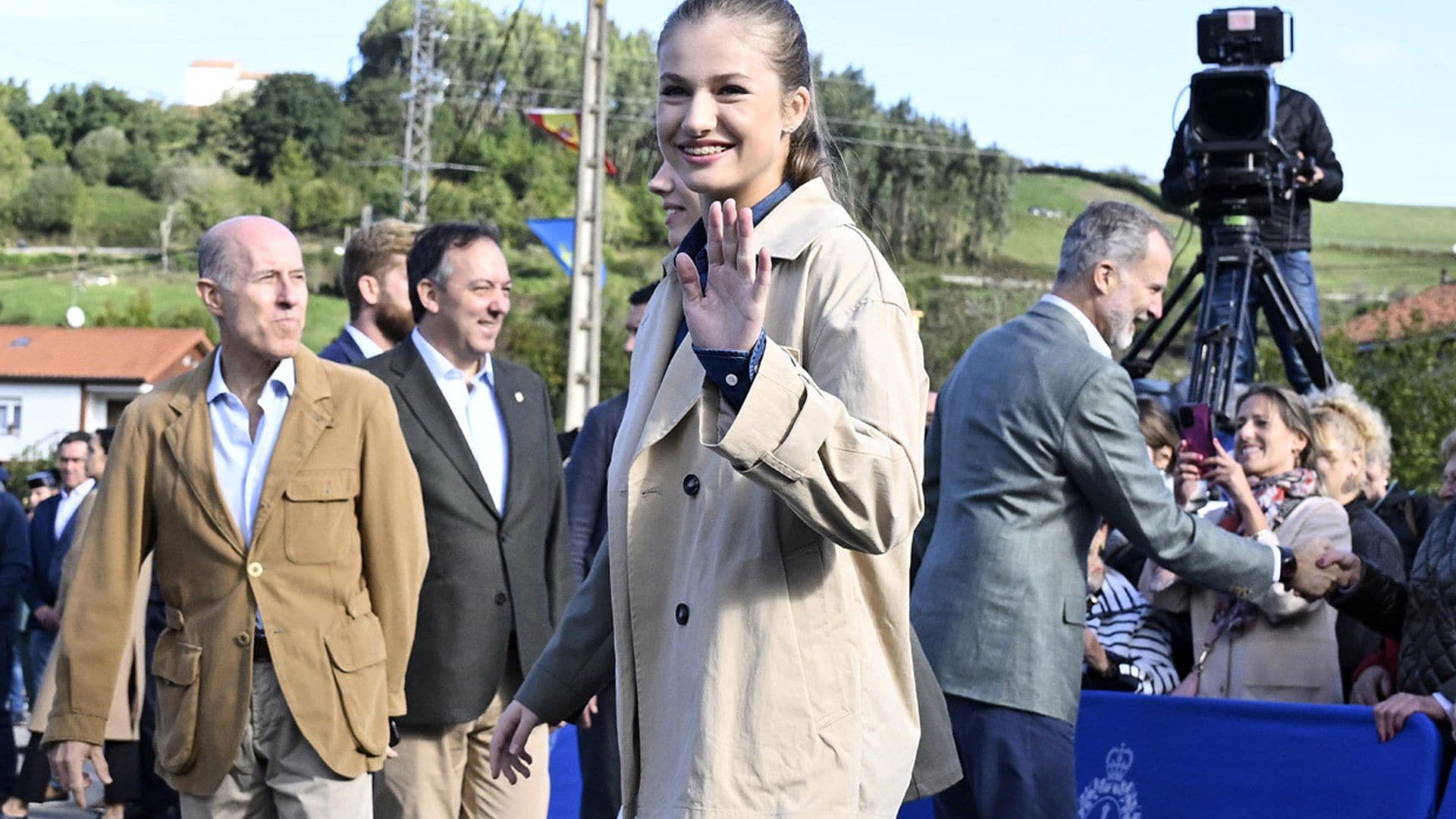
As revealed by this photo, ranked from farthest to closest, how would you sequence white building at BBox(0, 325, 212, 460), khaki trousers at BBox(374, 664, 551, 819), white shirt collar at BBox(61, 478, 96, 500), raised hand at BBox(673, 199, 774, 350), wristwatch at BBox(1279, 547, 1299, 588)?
white building at BBox(0, 325, 212, 460) → white shirt collar at BBox(61, 478, 96, 500) → khaki trousers at BBox(374, 664, 551, 819) → wristwatch at BBox(1279, 547, 1299, 588) → raised hand at BBox(673, 199, 774, 350)

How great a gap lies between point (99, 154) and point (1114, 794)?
123 metres

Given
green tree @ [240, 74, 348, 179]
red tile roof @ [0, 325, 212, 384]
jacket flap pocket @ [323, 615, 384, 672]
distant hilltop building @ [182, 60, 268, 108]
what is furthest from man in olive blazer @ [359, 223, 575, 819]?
distant hilltop building @ [182, 60, 268, 108]

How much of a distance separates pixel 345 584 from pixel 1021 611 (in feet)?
5.21

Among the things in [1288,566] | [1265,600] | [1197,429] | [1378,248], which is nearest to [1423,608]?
[1288,566]

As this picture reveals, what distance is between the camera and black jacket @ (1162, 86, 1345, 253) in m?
8.30

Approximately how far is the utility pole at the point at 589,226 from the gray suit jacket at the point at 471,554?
14924 millimetres

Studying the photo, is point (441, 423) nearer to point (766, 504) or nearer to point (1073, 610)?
point (1073, 610)

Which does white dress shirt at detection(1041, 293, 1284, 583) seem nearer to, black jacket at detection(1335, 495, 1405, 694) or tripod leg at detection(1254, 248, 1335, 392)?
black jacket at detection(1335, 495, 1405, 694)

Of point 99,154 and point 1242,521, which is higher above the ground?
point 99,154

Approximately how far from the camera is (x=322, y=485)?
4422mm

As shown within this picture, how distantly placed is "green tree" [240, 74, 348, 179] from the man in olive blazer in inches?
4333

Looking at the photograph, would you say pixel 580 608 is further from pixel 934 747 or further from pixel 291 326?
pixel 291 326

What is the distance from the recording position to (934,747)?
2885mm

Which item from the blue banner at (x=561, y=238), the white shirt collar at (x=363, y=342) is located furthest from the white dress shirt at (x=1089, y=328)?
the blue banner at (x=561, y=238)
